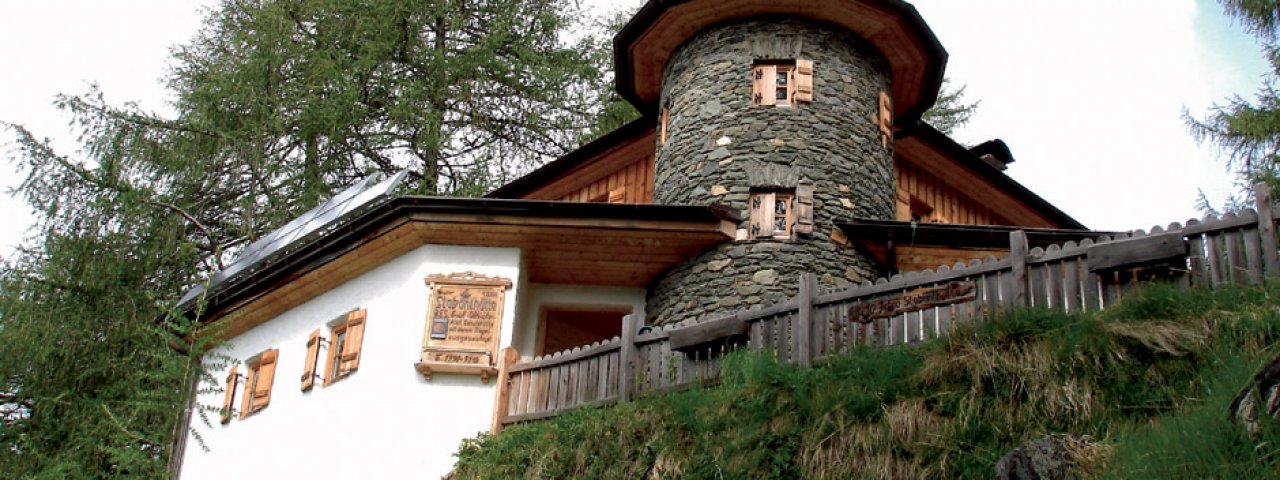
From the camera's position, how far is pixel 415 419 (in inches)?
613

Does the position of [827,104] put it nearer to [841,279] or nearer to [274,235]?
[841,279]

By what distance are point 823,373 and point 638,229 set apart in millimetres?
5183

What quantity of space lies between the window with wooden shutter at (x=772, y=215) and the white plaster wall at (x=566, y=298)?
213cm

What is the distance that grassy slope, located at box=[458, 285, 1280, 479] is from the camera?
359 inches

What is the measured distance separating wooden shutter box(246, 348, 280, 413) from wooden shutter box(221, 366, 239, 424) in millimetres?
409

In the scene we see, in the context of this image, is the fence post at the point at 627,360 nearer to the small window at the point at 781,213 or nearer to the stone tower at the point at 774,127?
the stone tower at the point at 774,127

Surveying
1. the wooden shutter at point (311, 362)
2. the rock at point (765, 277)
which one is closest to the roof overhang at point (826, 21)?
the rock at point (765, 277)

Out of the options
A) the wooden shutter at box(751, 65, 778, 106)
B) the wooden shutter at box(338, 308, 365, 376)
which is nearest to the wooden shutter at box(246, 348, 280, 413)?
the wooden shutter at box(338, 308, 365, 376)

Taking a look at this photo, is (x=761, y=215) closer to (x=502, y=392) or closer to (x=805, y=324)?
(x=502, y=392)

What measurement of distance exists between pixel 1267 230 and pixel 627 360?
19.7ft

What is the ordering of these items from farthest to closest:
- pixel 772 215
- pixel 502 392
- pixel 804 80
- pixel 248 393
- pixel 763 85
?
pixel 248 393 < pixel 763 85 < pixel 804 80 < pixel 772 215 < pixel 502 392

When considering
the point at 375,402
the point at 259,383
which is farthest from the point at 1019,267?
the point at 259,383

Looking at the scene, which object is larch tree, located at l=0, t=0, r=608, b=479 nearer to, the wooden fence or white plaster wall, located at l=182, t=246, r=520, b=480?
white plaster wall, located at l=182, t=246, r=520, b=480

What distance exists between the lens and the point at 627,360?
1340cm
